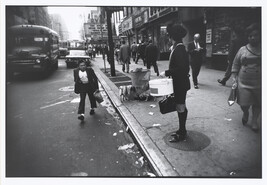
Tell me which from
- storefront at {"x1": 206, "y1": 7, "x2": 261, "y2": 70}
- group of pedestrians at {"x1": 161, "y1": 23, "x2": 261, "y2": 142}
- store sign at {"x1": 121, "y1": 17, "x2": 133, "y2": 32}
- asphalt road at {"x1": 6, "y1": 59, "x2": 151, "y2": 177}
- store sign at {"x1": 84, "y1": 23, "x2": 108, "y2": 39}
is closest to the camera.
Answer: asphalt road at {"x1": 6, "y1": 59, "x2": 151, "y2": 177}

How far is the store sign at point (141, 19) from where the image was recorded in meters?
20.6

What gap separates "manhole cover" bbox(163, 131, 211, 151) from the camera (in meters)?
3.75

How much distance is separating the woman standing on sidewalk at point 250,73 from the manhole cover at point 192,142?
1012 mm

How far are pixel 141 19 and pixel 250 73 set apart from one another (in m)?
19.2

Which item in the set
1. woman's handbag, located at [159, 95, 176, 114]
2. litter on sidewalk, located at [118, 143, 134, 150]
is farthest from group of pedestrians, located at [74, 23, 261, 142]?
litter on sidewalk, located at [118, 143, 134, 150]

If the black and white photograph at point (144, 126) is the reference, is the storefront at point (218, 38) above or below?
above

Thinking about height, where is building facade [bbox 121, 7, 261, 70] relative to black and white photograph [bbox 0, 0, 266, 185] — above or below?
above

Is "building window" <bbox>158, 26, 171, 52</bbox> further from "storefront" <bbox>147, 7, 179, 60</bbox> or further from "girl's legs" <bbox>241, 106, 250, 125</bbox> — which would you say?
"girl's legs" <bbox>241, 106, 250, 125</bbox>

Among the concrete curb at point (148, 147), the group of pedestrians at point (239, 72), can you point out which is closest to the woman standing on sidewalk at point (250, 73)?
the group of pedestrians at point (239, 72)

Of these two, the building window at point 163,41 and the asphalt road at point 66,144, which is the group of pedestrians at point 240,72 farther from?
the building window at point 163,41

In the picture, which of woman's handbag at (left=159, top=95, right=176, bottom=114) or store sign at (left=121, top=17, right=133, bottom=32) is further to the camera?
store sign at (left=121, top=17, right=133, bottom=32)
